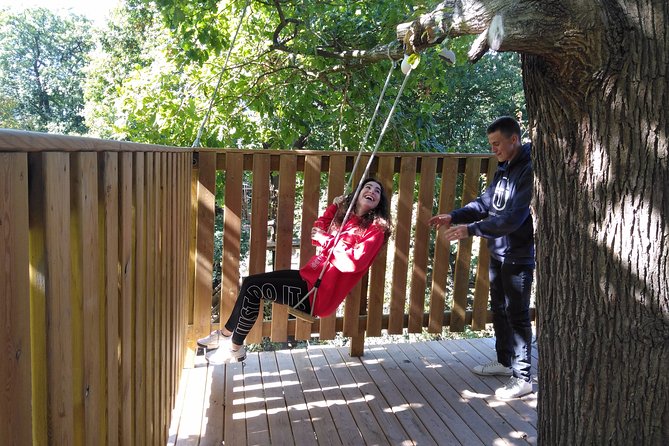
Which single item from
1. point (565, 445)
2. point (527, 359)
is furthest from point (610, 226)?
point (527, 359)

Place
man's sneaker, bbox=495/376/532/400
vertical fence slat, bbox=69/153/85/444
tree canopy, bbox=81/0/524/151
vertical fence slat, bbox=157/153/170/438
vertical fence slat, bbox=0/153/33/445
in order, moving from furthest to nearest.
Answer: tree canopy, bbox=81/0/524/151 < man's sneaker, bbox=495/376/532/400 < vertical fence slat, bbox=157/153/170/438 < vertical fence slat, bbox=69/153/85/444 < vertical fence slat, bbox=0/153/33/445

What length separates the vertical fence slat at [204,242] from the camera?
332cm

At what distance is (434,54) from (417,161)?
2.68 m

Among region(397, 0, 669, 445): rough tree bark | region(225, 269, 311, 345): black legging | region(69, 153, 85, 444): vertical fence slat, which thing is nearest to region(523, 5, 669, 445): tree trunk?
region(397, 0, 669, 445): rough tree bark

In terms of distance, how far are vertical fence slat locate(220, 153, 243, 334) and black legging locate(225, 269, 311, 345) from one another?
42 cm

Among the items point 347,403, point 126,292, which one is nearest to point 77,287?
point 126,292

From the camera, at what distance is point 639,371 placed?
5.39 feet

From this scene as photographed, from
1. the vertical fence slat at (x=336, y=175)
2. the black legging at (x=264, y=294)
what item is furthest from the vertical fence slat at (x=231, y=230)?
the vertical fence slat at (x=336, y=175)

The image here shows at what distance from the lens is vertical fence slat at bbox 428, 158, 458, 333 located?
12.1 ft

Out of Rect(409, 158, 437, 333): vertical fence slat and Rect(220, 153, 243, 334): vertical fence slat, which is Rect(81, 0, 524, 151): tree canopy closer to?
Rect(409, 158, 437, 333): vertical fence slat

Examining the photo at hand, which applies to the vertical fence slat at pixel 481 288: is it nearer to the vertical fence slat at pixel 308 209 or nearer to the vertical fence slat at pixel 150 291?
the vertical fence slat at pixel 308 209

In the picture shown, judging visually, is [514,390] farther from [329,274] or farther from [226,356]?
[226,356]

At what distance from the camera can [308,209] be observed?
350 cm

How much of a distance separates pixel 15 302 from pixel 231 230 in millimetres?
2779
